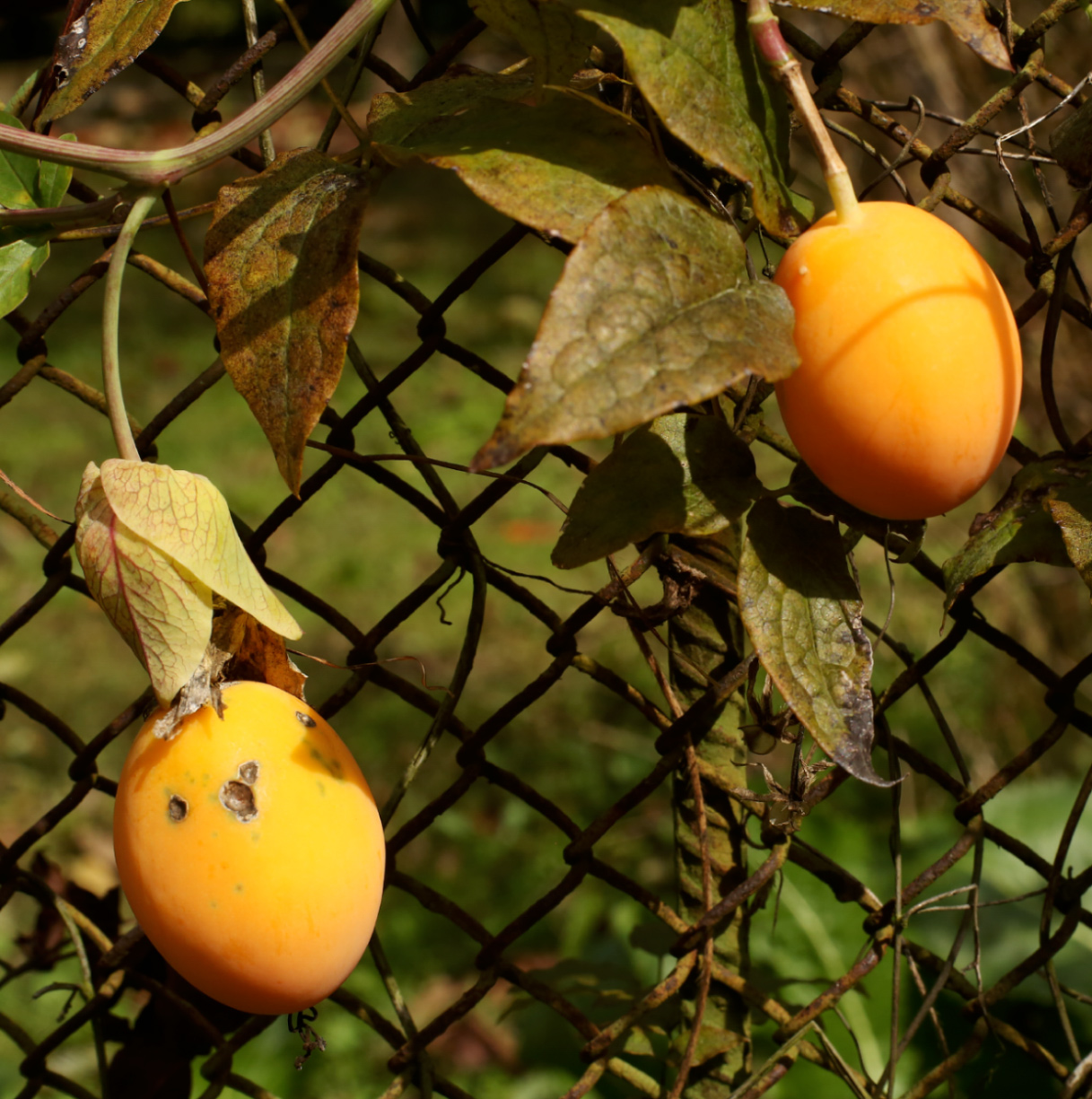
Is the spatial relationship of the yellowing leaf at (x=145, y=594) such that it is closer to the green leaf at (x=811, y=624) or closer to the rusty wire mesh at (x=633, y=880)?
the rusty wire mesh at (x=633, y=880)

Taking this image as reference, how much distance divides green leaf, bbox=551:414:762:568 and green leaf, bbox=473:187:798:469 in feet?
0.35

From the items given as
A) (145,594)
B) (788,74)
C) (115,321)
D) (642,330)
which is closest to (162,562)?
(145,594)

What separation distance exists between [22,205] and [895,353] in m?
0.48

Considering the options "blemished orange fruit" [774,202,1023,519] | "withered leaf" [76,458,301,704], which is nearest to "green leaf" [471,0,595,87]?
"blemished orange fruit" [774,202,1023,519]

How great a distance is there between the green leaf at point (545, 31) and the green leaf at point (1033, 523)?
33cm

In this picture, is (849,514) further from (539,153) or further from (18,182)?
(18,182)

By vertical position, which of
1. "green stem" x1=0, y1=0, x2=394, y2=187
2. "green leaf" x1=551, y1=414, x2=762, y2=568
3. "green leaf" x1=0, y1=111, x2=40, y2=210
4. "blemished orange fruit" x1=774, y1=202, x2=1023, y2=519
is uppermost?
"green stem" x1=0, y1=0, x2=394, y2=187

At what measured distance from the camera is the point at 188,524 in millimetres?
466

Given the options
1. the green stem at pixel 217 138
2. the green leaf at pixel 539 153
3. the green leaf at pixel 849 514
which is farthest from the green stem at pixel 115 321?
the green leaf at pixel 849 514

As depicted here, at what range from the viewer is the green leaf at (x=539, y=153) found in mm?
444

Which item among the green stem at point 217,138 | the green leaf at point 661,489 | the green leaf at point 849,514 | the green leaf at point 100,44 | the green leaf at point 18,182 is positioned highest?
the green leaf at point 100,44

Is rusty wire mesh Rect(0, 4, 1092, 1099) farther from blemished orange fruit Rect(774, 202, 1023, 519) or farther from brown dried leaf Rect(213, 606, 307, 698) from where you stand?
blemished orange fruit Rect(774, 202, 1023, 519)

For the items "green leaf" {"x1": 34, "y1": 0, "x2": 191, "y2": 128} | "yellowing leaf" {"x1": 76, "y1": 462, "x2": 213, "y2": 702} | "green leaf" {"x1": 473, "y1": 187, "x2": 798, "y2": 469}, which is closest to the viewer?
"green leaf" {"x1": 473, "y1": 187, "x2": 798, "y2": 469}

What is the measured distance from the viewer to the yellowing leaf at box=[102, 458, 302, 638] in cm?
46
